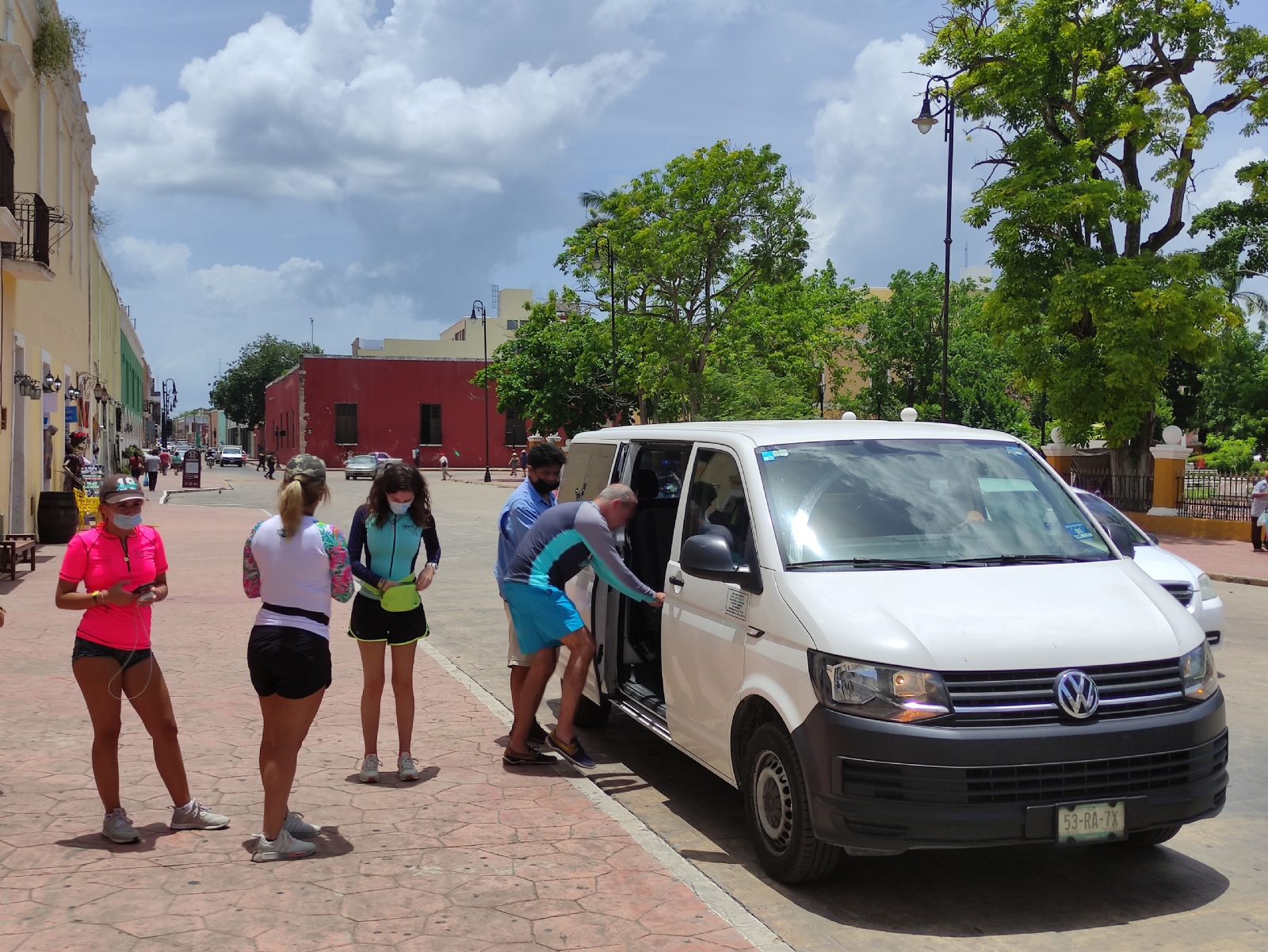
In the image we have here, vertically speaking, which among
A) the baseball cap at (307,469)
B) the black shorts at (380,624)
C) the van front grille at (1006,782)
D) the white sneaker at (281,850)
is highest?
the baseball cap at (307,469)

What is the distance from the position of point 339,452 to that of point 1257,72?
2252 inches

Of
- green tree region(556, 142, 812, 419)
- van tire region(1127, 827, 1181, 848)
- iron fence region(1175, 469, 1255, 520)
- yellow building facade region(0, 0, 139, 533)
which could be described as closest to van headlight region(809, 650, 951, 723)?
van tire region(1127, 827, 1181, 848)

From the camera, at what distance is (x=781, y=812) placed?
4.77 metres

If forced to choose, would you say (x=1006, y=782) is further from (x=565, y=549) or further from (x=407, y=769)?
(x=407, y=769)

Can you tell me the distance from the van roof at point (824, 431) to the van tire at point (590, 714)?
80.1 inches

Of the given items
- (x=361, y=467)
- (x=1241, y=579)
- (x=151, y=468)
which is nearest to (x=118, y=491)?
(x=1241, y=579)

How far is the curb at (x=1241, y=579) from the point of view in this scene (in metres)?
17.8

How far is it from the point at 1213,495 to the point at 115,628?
25.3m

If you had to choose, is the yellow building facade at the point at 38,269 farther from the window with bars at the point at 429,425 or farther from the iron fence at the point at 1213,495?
the window with bars at the point at 429,425

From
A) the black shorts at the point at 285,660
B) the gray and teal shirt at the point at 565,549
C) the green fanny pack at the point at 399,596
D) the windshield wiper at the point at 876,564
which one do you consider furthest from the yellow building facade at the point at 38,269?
the windshield wiper at the point at 876,564

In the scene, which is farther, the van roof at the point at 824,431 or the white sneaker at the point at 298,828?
the van roof at the point at 824,431

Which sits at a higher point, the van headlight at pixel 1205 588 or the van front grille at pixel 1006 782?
the van headlight at pixel 1205 588

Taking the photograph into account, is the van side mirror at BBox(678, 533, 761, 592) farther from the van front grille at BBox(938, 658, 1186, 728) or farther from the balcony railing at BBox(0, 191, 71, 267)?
the balcony railing at BBox(0, 191, 71, 267)

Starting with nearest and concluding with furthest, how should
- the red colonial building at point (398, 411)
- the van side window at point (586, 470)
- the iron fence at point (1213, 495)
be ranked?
the van side window at point (586, 470) → the iron fence at point (1213, 495) → the red colonial building at point (398, 411)
